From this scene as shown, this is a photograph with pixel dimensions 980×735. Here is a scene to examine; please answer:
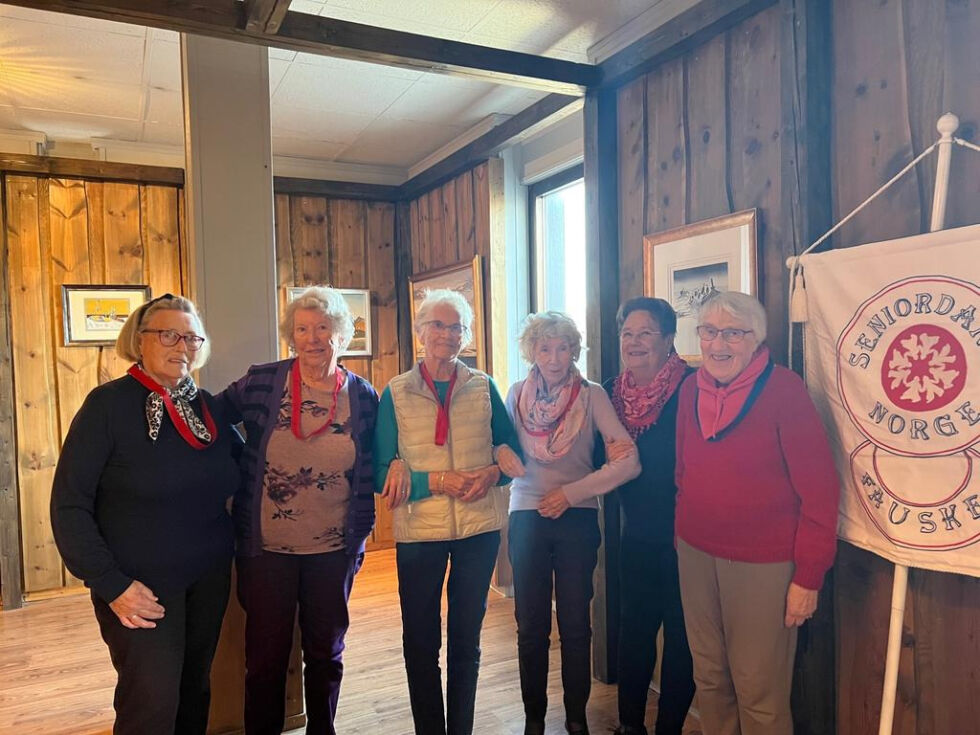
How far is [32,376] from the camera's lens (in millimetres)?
3869

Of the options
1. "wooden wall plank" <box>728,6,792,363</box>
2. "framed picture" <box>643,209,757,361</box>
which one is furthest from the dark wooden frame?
"wooden wall plank" <box>728,6,792,363</box>

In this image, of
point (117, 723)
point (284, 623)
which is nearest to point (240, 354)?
point (284, 623)

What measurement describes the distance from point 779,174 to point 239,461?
1.77 metres

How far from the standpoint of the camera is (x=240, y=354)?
7.54 ft

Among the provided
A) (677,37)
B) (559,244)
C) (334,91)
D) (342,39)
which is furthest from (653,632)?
→ (334,91)

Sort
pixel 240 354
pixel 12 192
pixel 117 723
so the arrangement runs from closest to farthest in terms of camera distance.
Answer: pixel 117 723, pixel 240 354, pixel 12 192

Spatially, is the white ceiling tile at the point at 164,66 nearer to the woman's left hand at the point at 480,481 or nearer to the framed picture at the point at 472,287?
the framed picture at the point at 472,287

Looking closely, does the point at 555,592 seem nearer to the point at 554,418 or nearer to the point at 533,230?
the point at 554,418

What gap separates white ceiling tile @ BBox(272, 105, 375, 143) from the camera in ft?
11.8

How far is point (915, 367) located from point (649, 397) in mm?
680

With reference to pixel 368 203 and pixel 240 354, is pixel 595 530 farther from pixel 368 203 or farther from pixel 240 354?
pixel 368 203

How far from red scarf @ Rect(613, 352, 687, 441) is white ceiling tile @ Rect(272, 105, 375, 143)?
94.2 inches

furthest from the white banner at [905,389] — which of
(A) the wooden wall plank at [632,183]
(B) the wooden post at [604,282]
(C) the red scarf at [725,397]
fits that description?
(B) the wooden post at [604,282]

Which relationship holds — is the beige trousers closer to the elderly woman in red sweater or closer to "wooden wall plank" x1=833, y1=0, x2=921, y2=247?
the elderly woman in red sweater
